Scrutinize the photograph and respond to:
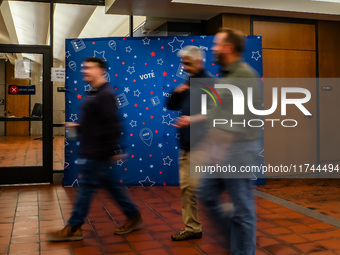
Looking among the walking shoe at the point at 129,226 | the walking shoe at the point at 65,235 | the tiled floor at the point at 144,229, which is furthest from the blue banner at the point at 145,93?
the walking shoe at the point at 65,235

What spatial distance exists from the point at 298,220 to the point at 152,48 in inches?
124

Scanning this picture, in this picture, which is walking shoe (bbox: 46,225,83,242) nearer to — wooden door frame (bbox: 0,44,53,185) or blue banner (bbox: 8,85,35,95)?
wooden door frame (bbox: 0,44,53,185)

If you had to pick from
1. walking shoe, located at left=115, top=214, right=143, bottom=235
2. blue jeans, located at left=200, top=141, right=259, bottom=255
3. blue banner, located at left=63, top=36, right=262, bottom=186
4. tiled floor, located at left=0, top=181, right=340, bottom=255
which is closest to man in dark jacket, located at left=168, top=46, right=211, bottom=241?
tiled floor, located at left=0, top=181, right=340, bottom=255

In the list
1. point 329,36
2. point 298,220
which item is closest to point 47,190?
point 298,220

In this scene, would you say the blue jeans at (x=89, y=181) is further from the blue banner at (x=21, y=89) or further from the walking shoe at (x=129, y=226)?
the blue banner at (x=21, y=89)

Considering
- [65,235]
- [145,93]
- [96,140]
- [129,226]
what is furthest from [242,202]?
[145,93]

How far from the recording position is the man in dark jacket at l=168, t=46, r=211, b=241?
10.8 feet

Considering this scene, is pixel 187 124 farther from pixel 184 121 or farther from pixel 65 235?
pixel 65 235

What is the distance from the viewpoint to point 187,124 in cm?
327

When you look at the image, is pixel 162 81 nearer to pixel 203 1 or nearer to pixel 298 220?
pixel 203 1

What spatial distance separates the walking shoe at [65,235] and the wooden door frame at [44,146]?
289cm

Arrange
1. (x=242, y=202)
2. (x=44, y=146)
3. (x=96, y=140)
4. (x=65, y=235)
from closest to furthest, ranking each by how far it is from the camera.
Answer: (x=242, y=202) → (x=96, y=140) → (x=65, y=235) → (x=44, y=146)

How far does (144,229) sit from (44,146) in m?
2.98

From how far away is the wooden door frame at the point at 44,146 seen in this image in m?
6.26
